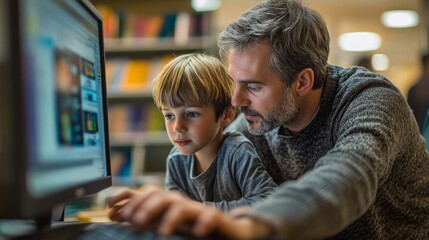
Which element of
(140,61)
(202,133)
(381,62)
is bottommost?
(202,133)

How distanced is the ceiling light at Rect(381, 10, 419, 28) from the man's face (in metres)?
6.00

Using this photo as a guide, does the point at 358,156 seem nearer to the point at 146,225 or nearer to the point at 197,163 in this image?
the point at 146,225

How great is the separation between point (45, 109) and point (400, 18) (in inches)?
273

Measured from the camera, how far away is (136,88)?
13.3 ft

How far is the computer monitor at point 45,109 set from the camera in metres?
0.55

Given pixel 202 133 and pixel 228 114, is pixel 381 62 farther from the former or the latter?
pixel 202 133

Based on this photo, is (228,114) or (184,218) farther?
(228,114)

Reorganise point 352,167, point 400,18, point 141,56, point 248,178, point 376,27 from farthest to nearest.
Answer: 1. point 376,27
2. point 400,18
3. point 141,56
4. point 248,178
5. point 352,167

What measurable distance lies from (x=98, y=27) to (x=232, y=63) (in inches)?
15.9

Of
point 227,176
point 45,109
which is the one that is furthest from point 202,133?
point 45,109

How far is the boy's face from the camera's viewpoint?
1358 millimetres

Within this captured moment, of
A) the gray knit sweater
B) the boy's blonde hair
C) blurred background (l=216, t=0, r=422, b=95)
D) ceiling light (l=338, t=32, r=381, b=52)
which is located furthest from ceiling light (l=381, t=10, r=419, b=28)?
the boy's blonde hair

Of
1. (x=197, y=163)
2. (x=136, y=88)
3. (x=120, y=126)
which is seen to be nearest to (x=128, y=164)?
(x=120, y=126)

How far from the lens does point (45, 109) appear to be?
0.63 meters
